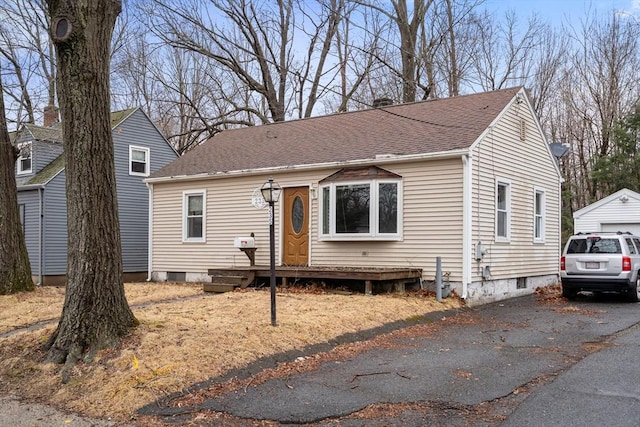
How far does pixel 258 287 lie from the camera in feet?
45.2

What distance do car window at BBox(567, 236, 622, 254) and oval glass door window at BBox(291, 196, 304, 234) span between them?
642 centimetres

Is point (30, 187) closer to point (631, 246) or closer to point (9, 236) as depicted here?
point (9, 236)

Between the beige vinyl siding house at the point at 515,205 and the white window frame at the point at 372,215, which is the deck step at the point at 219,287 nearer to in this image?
the white window frame at the point at 372,215

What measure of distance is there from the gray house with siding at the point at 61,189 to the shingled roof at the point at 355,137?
391 cm

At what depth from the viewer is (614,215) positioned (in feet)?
74.0

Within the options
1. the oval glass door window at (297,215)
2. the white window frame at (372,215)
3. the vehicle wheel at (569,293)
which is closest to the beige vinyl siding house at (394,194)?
the white window frame at (372,215)

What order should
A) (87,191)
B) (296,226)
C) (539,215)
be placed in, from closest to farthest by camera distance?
(87,191), (296,226), (539,215)

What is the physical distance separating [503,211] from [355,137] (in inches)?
169

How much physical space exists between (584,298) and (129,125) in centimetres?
1642

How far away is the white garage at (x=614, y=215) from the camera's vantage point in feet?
72.4

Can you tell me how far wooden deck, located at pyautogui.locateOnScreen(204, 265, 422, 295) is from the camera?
39.3ft

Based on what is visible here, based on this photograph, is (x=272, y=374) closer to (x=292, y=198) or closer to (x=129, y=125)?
(x=292, y=198)

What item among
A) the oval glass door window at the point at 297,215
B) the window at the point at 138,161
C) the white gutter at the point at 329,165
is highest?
the window at the point at 138,161

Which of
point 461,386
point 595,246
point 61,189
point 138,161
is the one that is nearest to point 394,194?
point 595,246
